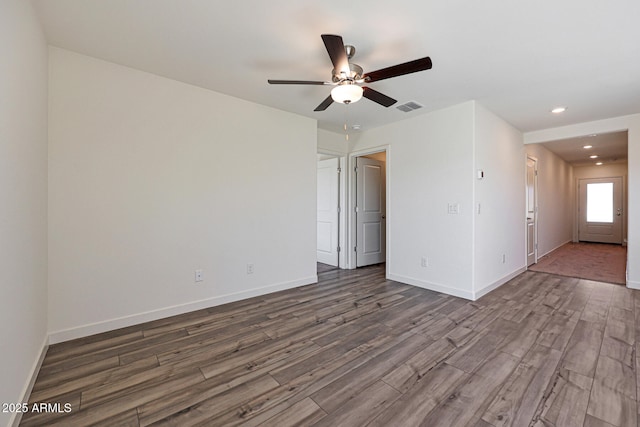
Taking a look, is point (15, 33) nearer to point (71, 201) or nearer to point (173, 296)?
point (71, 201)

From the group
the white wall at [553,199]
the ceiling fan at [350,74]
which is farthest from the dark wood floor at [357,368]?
the white wall at [553,199]

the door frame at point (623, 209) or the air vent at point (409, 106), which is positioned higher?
the air vent at point (409, 106)

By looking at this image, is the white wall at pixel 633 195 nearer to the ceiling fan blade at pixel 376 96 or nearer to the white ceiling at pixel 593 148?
the white ceiling at pixel 593 148

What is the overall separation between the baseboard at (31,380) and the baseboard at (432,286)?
3941mm

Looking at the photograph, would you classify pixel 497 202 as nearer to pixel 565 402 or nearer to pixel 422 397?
pixel 565 402

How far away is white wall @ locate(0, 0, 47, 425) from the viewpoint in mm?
1348

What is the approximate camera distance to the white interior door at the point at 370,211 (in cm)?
507

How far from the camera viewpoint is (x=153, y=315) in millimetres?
2717

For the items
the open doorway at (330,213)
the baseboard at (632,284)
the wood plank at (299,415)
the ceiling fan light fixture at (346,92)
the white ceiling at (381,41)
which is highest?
the white ceiling at (381,41)

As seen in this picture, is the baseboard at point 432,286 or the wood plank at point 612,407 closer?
the wood plank at point 612,407

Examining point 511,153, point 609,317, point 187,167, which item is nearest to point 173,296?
point 187,167

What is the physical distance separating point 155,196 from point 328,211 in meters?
3.10

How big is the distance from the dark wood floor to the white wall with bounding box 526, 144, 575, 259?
10.5ft

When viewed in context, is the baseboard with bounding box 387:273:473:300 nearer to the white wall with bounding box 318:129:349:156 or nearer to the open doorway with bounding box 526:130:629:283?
the white wall with bounding box 318:129:349:156
